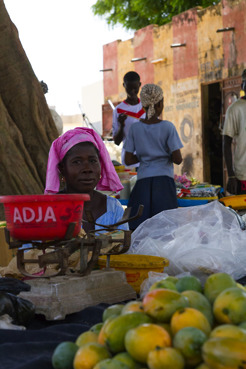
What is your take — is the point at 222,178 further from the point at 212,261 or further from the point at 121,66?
the point at 212,261

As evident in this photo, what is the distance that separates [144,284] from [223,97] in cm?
993

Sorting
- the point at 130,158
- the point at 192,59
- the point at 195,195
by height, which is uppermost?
the point at 192,59

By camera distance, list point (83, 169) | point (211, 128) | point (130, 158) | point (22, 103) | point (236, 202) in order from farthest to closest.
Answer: point (211, 128)
point (22, 103)
point (130, 158)
point (236, 202)
point (83, 169)

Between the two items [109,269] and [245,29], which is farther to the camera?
[245,29]

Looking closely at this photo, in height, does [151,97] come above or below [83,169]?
above

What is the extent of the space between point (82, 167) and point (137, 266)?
0.81 m

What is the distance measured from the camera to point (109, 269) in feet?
6.83

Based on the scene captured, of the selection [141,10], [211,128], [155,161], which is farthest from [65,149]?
[141,10]

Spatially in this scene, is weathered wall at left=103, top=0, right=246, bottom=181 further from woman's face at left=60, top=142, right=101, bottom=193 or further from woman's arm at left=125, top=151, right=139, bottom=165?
woman's face at left=60, top=142, right=101, bottom=193

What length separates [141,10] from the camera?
64.6 ft

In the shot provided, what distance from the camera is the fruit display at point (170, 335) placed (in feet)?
3.33

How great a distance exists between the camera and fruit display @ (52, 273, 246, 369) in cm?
101

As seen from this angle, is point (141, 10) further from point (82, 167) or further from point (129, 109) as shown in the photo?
point (82, 167)

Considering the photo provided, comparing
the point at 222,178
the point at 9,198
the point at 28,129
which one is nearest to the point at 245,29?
the point at 222,178
